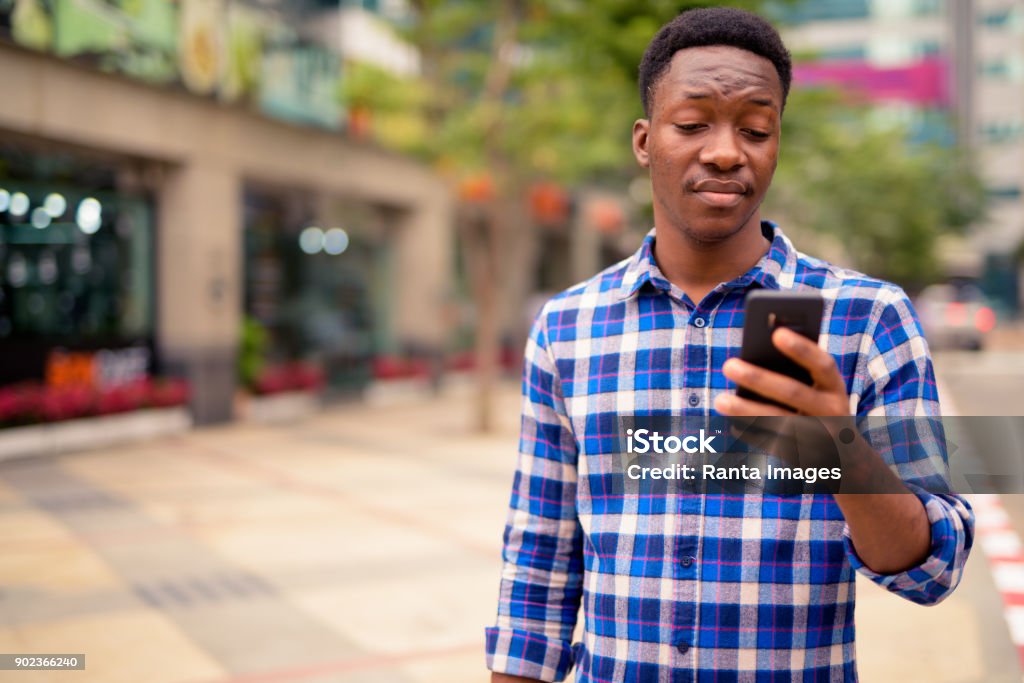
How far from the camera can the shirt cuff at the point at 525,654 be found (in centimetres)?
179

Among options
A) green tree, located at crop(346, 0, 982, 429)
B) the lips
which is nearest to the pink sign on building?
green tree, located at crop(346, 0, 982, 429)

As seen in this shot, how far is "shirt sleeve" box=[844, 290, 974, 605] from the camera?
1345 mm

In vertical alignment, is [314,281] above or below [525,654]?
above

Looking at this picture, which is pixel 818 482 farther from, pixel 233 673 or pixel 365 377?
pixel 365 377

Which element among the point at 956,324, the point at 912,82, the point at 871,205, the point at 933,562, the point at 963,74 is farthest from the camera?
the point at 963,74

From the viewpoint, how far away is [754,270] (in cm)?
166

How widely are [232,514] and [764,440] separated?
741 cm

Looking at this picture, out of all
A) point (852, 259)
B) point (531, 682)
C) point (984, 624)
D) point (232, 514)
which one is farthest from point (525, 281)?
point (531, 682)

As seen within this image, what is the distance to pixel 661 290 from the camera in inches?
68.0

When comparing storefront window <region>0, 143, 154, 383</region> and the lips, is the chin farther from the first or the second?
storefront window <region>0, 143, 154, 383</region>

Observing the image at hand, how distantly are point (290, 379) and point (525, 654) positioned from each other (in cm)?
1418

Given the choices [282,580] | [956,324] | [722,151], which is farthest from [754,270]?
[956,324]

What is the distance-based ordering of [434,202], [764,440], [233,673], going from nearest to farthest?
[764,440] < [233,673] < [434,202]

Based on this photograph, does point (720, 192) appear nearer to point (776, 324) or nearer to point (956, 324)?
point (776, 324)
